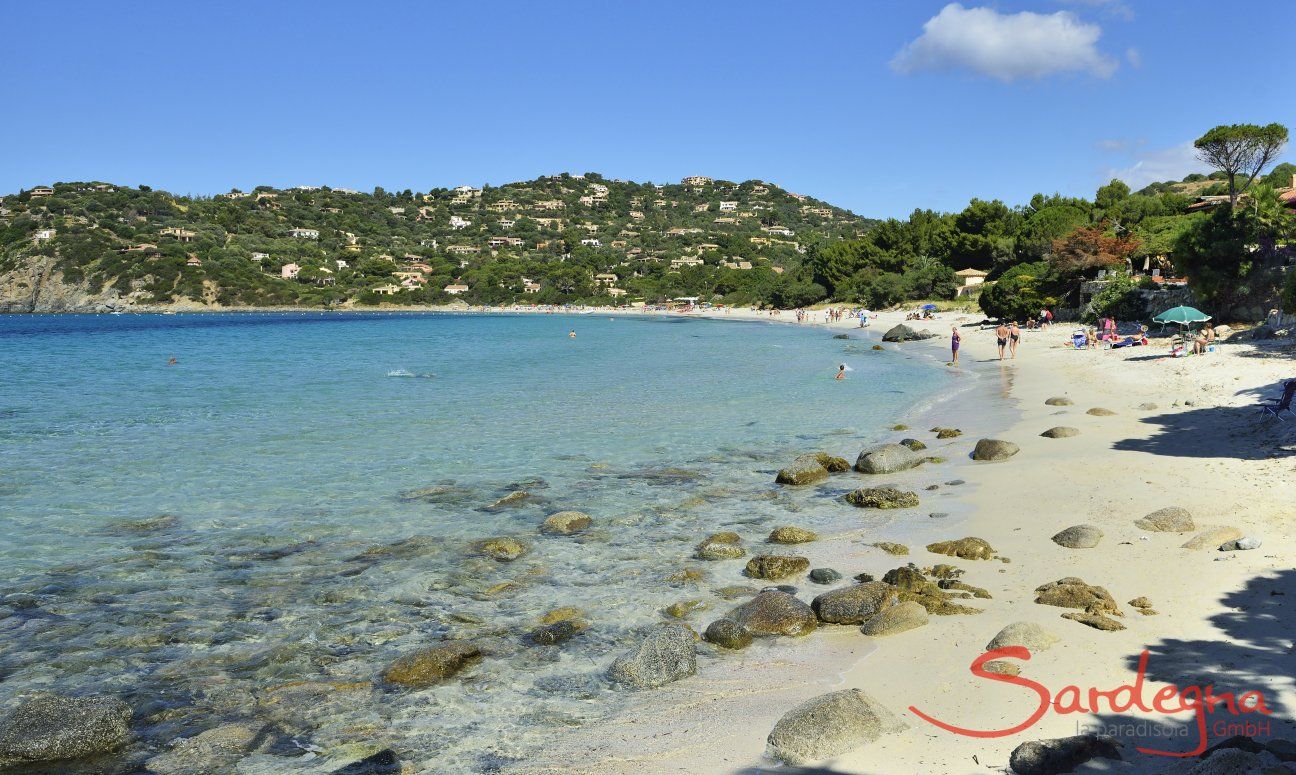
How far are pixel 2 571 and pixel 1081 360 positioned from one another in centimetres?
3361

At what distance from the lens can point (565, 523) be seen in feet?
39.7

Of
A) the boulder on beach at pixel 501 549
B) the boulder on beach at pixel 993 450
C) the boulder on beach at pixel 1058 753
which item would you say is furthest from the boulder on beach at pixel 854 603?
the boulder on beach at pixel 993 450

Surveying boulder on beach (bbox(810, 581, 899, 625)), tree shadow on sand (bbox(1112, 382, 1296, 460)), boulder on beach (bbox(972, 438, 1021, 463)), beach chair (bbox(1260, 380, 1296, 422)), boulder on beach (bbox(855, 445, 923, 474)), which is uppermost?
beach chair (bbox(1260, 380, 1296, 422))

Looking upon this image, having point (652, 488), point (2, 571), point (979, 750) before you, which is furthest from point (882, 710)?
point (2, 571)

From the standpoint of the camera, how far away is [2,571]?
10469 millimetres

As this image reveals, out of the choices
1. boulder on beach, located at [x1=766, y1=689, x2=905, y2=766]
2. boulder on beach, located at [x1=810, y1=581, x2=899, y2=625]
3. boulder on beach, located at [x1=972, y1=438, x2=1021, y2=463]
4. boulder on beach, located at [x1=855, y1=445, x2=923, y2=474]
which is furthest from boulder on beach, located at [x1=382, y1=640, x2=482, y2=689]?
boulder on beach, located at [x1=972, y1=438, x2=1021, y2=463]

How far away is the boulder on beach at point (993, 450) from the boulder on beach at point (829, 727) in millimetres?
10584

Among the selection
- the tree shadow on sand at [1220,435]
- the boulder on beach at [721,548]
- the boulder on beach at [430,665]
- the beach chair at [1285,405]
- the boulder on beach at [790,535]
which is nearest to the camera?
the boulder on beach at [430,665]

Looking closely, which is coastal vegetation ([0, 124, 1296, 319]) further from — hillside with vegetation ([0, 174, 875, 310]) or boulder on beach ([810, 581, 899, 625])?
boulder on beach ([810, 581, 899, 625])

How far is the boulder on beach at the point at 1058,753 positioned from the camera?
190 inches

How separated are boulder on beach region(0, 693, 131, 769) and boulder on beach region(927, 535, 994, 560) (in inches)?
354

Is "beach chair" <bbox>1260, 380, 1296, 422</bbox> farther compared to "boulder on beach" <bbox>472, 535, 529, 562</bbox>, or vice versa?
"beach chair" <bbox>1260, 380, 1296, 422</bbox>

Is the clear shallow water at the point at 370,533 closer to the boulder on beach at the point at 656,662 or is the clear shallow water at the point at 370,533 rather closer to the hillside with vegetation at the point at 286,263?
the boulder on beach at the point at 656,662

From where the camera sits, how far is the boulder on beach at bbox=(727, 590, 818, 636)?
793 centimetres
